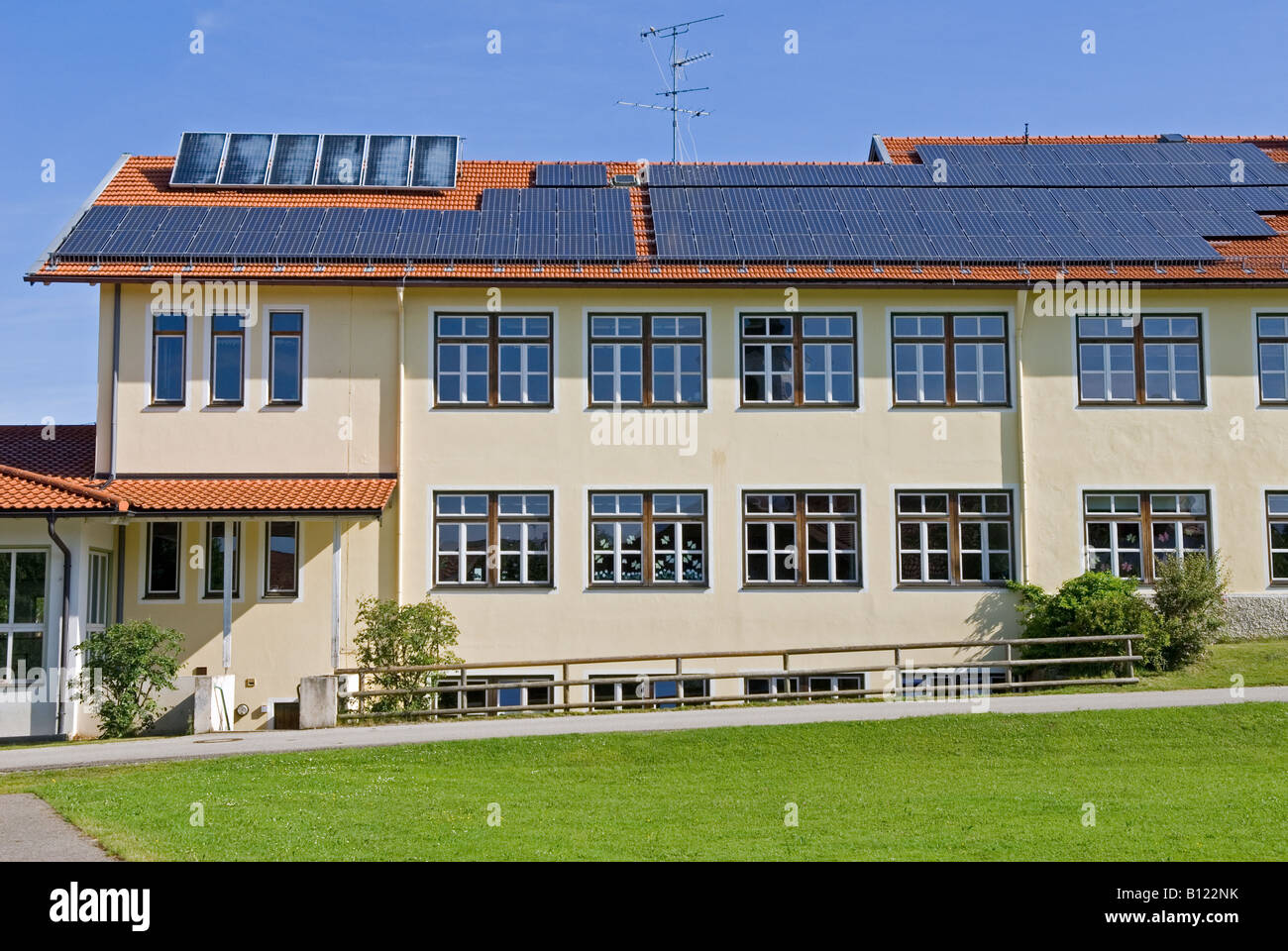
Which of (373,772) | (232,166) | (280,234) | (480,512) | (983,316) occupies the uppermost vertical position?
(232,166)

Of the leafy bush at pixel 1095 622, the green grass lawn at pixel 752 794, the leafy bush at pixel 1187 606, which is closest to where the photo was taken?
the green grass lawn at pixel 752 794

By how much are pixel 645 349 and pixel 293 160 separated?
838 centimetres

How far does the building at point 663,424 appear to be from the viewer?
23.3m

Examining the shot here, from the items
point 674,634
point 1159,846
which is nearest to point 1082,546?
point 674,634

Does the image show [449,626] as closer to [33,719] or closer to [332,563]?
[332,563]

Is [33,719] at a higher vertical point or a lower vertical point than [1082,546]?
lower

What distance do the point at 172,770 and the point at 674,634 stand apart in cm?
948

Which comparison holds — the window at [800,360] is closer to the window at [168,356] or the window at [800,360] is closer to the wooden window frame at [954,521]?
the wooden window frame at [954,521]

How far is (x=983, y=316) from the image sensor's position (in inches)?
963

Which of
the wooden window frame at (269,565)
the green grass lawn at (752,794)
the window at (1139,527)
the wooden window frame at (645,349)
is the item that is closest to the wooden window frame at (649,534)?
the wooden window frame at (645,349)

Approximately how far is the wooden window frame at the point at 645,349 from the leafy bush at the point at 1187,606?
8.07 meters

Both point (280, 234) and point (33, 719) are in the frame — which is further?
point (280, 234)

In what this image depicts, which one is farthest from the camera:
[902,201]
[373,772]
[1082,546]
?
[902,201]

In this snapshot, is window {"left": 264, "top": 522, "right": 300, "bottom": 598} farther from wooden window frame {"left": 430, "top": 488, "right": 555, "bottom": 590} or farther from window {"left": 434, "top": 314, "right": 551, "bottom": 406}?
window {"left": 434, "top": 314, "right": 551, "bottom": 406}
